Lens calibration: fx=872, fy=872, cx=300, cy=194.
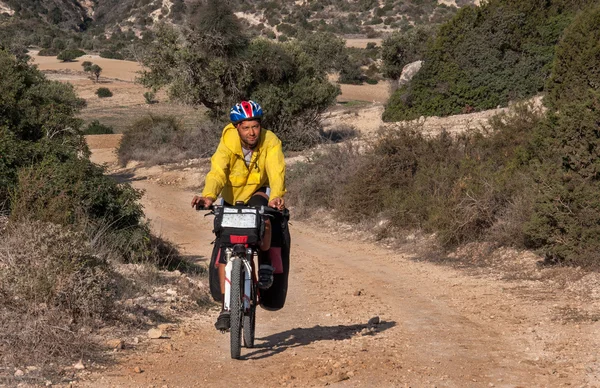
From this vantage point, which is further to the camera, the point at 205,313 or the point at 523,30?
the point at 523,30

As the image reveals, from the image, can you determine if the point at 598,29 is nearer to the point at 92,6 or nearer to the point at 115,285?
the point at 115,285

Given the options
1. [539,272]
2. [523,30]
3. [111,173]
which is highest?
[523,30]

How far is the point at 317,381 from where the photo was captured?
6.55 meters

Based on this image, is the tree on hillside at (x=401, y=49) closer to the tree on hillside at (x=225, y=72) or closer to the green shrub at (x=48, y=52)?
the tree on hillside at (x=225, y=72)

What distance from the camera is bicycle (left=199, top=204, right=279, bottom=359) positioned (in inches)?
273

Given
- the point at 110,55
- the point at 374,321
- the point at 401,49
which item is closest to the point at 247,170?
the point at 374,321

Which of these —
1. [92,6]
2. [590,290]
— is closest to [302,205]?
[590,290]

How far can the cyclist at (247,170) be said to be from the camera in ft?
23.5

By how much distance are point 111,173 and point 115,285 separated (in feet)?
82.1

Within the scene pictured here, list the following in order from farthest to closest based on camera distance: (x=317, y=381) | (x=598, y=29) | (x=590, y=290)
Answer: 1. (x=598, y=29)
2. (x=590, y=290)
3. (x=317, y=381)

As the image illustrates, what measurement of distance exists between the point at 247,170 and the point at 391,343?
82.2 inches

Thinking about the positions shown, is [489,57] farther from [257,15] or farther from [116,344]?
[257,15]

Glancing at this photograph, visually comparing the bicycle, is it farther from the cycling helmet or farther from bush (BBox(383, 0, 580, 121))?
bush (BBox(383, 0, 580, 121))

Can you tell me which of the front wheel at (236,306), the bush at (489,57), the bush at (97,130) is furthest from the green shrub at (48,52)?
the front wheel at (236,306)
